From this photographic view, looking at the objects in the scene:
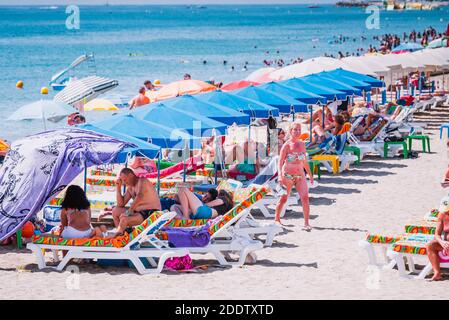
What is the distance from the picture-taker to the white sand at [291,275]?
8492 mm

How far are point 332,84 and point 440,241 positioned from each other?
10660 mm

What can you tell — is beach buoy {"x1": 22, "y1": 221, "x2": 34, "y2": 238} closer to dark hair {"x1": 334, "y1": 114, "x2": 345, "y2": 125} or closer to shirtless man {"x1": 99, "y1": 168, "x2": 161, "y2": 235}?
shirtless man {"x1": 99, "y1": 168, "x2": 161, "y2": 235}

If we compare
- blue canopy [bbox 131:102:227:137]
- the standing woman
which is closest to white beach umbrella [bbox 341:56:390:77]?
blue canopy [bbox 131:102:227:137]

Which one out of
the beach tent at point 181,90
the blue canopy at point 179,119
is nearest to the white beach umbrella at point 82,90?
the beach tent at point 181,90

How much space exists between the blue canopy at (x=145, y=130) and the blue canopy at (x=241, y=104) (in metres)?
3.37

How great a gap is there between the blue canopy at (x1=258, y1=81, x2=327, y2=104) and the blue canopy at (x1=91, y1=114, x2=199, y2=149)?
18.4ft

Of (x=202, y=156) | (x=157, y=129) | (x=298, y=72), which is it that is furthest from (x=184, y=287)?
(x=298, y=72)

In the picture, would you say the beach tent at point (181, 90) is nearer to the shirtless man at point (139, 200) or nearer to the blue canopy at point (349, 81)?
the blue canopy at point (349, 81)

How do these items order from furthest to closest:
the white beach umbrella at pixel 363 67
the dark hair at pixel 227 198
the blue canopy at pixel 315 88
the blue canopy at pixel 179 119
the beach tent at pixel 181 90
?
the white beach umbrella at pixel 363 67 < the beach tent at pixel 181 90 < the blue canopy at pixel 315 88 < the blue canopy at pixel 179 119 < the dark hair at pixel 227 198

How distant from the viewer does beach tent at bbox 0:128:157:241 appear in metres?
9.79

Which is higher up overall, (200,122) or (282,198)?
(200,122)
